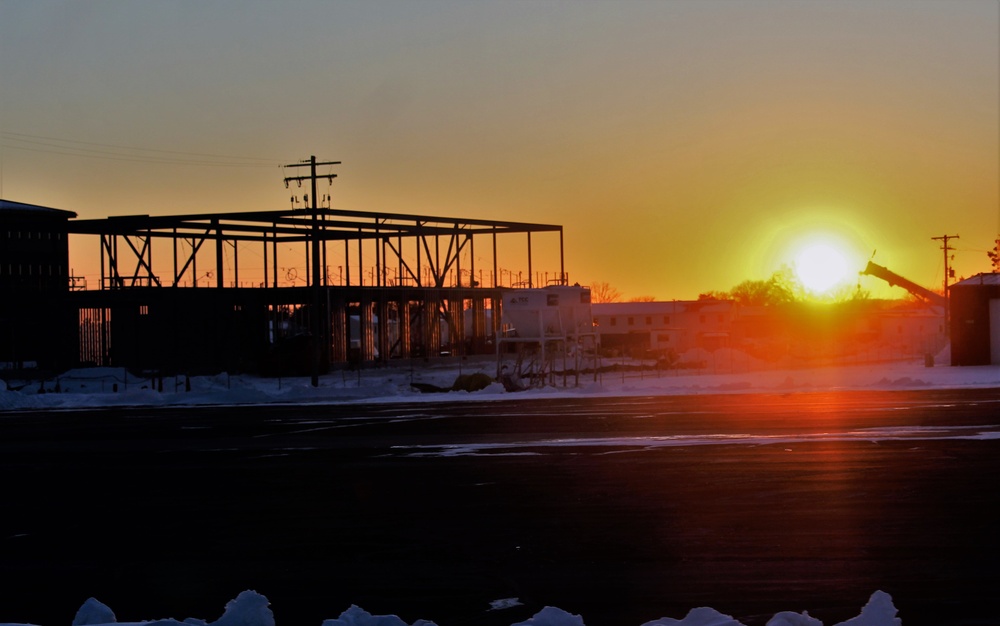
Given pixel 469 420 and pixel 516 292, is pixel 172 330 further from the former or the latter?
pixel 469 420

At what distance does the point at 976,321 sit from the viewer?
6131 centimetres

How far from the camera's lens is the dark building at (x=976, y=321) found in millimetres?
61031

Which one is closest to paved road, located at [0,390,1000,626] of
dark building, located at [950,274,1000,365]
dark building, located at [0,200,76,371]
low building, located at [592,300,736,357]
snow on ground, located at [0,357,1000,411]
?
snow on ground, located at [0,357,1000,411]

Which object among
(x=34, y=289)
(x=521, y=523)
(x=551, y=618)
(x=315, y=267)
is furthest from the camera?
(x=34, y=289)

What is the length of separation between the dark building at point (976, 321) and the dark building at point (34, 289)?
4847 centimetres

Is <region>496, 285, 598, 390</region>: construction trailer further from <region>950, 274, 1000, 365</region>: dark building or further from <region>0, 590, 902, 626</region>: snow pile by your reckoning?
<region>0, 590, 902, 626</region>: snow pile

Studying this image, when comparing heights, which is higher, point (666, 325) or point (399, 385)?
point (666, 325)

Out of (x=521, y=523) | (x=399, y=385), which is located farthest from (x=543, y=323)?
(x=521, y=523)

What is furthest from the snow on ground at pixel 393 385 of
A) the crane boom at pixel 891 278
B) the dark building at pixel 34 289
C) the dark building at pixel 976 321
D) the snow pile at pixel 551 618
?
the snow pile at pixel 551 618

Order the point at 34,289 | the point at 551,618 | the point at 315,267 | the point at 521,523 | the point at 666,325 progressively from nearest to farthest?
the point at 551,618 < the point at 521,523 < the point at 315,267 < the point at 34,289 < the point at 666,325

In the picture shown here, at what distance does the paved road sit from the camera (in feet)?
33.6

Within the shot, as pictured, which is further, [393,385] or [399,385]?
[399,385]

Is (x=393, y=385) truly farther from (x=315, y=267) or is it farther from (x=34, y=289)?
(x=34, y=289)

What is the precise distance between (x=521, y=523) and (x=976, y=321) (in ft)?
174
